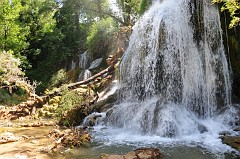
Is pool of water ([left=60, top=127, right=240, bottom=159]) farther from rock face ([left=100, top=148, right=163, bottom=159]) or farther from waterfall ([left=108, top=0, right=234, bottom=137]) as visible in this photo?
waterfall ([left=108, top=0, right=234, bottom=137])

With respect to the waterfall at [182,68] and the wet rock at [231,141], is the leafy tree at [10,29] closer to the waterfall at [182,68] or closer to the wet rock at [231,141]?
the waterfall at [182,68]

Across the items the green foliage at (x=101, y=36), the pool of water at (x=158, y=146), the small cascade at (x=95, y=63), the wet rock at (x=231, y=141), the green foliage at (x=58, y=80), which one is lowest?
the pool of water at (x=158, y=146)

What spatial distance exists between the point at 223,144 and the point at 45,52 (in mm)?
20843

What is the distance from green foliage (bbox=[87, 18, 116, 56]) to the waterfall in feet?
29.4

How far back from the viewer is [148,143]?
26.7ft

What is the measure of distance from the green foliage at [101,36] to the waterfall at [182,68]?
29.4 feet

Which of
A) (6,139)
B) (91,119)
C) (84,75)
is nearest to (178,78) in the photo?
(91,119)

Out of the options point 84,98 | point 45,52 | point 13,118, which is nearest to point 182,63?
point 84,98

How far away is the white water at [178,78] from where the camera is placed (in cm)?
1013

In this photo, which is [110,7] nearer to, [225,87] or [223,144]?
[225,87]

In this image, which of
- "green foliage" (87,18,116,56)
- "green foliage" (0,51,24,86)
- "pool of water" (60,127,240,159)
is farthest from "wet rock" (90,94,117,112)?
"green foliage" (87,18,116,56)

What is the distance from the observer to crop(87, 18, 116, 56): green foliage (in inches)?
854

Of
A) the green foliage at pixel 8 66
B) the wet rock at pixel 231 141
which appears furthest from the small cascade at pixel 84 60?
the wet rock at pixel 231 141

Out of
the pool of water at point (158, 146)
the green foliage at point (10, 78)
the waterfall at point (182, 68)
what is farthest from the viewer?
the green foliage at point (10, 78)
